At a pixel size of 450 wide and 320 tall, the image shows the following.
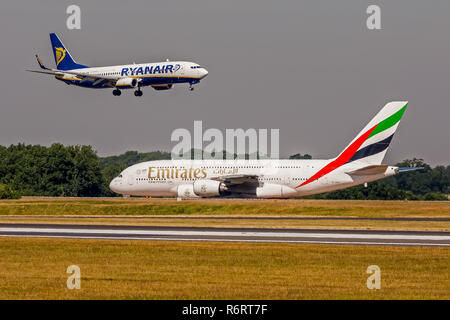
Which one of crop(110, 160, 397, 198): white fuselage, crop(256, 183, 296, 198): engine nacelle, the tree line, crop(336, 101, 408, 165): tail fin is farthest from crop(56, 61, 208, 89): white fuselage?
the tree line

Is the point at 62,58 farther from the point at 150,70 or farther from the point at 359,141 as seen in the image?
the point at 359,141

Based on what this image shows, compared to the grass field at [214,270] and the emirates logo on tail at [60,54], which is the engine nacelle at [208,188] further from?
the grass field at [214,270]

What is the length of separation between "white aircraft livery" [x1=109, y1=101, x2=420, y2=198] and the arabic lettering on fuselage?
33.2 feet

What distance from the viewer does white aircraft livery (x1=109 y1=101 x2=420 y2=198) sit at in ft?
241

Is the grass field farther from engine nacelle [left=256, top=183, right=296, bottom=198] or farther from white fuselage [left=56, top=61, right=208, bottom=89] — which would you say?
engine nacelle [left=256, top=183, right=296, bottom=198]

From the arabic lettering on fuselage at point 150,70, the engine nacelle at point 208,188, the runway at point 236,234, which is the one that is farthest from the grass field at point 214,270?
the arabic lettering on fuselage at point 150,70

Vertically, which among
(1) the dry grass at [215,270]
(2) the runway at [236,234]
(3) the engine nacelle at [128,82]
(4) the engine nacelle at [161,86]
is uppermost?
(3) the engine nacelle at [128,82]

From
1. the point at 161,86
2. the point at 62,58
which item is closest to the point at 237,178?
the point at 161,86

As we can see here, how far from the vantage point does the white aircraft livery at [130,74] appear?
7425 centimetres

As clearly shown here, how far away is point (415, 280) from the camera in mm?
23797
